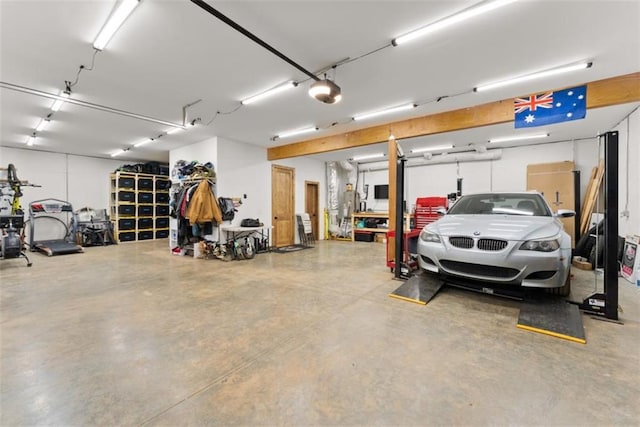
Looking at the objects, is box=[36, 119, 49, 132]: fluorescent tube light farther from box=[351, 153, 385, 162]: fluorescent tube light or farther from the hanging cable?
box=[351, 153, 385, 162]: fluorescent tube light

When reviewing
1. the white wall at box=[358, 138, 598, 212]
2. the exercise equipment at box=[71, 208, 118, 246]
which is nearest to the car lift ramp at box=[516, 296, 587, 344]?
the white wall at box=[358, 138, 598, 212]

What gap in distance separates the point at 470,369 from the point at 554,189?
748 centimetres

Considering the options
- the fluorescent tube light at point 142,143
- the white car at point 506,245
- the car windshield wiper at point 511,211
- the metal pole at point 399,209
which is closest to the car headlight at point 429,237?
the white car at point 506,245

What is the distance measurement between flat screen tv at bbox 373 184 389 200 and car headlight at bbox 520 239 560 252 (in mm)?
7092

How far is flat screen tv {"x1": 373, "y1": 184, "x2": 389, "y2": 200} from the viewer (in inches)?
386

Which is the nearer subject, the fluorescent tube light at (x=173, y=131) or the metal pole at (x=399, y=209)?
the metal pole at (x=399, y=209)

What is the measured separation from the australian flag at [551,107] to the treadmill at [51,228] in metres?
10.3

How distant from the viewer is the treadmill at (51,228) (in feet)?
22.4

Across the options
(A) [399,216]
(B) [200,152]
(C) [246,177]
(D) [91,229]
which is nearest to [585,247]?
(A) [399,216]

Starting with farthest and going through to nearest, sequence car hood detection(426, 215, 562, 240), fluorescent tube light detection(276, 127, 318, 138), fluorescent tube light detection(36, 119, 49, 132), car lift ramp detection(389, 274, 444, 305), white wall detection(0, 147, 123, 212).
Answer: white wall detection(0, 147, 123, 212) → fluorescent tube light detection(276, 127, 318, 138) → fluorescent tube light detection(36, 119, 49, 132) → car lift ramp detection(389, 274, 444, 305) → car hood detection(426, 215, 562, 240)

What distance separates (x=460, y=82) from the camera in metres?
3.70

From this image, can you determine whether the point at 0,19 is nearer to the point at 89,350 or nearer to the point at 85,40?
the point at 85,40

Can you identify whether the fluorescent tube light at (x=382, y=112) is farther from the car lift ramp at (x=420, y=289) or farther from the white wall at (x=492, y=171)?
the white wall at (x=492, y=171)

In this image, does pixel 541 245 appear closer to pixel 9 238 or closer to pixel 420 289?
pixel 420 289
